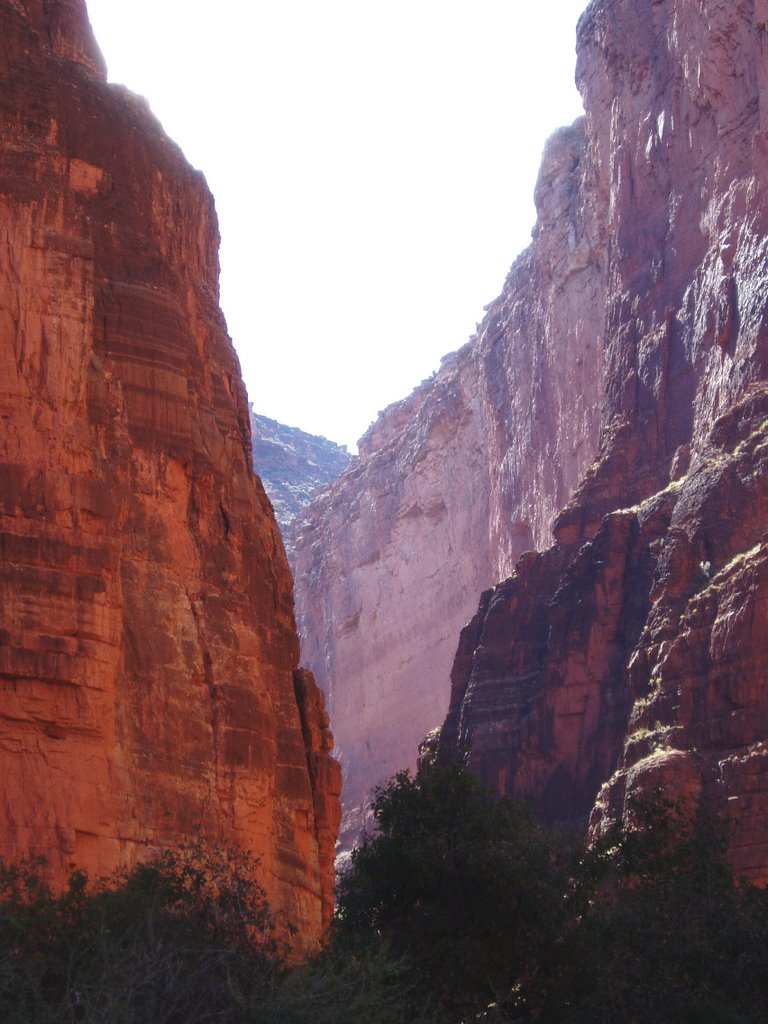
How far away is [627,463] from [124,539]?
160ft

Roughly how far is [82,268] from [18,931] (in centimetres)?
1369

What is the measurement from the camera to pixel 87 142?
128 ft

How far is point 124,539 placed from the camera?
118 feet

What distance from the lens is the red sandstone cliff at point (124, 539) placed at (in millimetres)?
33531

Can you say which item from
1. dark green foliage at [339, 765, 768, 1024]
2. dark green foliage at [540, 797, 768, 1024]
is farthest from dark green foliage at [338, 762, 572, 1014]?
dark green foliage at [540, 797, 768, 1024]

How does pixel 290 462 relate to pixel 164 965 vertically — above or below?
above

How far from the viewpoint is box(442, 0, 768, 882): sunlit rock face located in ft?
211

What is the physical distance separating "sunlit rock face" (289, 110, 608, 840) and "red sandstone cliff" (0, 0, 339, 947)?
53.6 meters

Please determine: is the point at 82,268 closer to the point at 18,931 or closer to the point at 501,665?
the point at 18,931

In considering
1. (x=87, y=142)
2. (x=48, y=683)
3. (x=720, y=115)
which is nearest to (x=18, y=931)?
(x=48, y=683)

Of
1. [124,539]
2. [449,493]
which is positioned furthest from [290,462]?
[124,539]

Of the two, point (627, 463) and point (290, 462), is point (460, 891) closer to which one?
point (627, 463)

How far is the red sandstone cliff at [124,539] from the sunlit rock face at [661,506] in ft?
74.6

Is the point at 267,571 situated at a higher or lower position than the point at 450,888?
higher
